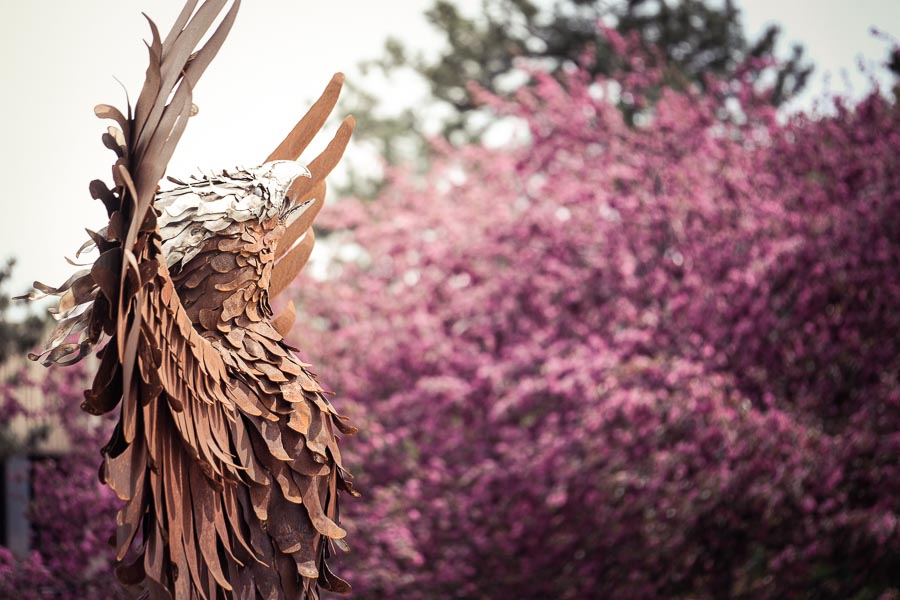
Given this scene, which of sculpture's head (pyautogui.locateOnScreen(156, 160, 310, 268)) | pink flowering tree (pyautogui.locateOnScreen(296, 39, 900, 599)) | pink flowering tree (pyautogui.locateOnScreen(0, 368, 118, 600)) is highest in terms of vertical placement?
sculpture's head (pyautogui.locateOnScreen(156, 160, 310, 268))

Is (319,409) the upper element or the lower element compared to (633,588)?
upper

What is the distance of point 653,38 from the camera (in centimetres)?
1130

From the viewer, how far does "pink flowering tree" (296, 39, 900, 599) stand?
473cm

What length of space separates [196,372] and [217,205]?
0.25 meters

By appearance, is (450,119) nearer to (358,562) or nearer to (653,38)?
(653,38)

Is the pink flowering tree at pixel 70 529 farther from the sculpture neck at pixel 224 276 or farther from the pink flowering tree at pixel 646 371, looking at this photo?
the sculpture neck at pixel 224 276

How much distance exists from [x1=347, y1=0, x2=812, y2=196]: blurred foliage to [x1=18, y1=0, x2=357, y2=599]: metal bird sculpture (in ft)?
32.4

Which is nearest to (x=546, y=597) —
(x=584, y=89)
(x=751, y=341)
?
(x=751, y=341)

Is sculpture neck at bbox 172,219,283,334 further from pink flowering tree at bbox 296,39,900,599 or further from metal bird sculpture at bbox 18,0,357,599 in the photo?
pink flowering tree at bbox 296,39,900,599

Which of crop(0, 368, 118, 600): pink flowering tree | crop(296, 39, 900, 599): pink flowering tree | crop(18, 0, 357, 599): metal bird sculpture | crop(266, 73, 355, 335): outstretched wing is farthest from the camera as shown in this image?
crop(296, 39, 900, 599): pink flowering tree

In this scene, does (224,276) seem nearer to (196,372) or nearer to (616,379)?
(196,372)

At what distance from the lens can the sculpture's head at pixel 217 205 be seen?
56.0 inches

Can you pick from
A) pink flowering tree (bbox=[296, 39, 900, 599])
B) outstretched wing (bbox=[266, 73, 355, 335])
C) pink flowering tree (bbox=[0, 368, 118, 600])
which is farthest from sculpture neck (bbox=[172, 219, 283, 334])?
pink flowering tree (bbox=[296, 39, 900, 599])

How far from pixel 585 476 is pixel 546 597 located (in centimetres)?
68
